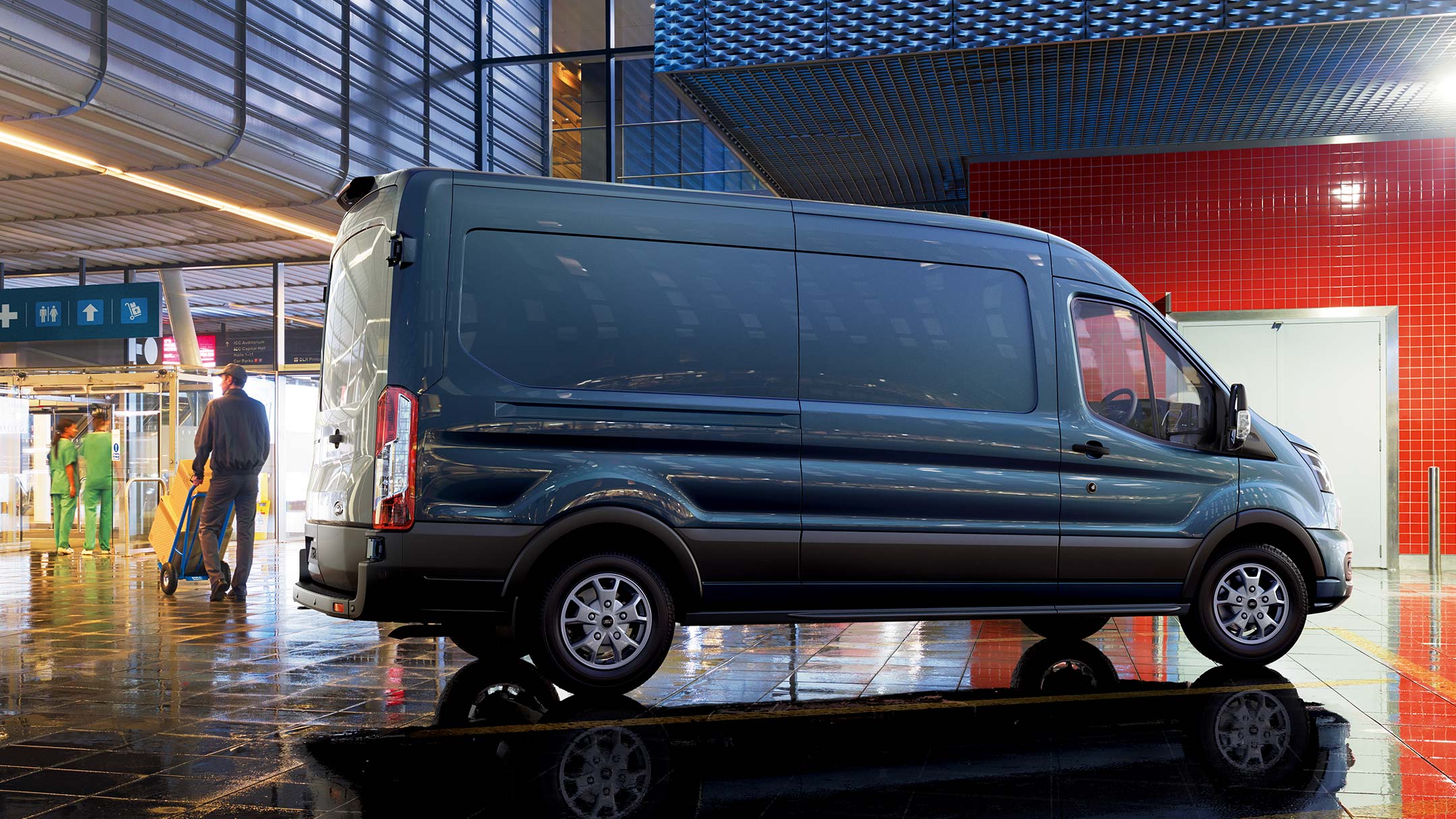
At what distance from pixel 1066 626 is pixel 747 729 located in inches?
131

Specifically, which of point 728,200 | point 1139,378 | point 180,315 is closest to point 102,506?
point 180,315

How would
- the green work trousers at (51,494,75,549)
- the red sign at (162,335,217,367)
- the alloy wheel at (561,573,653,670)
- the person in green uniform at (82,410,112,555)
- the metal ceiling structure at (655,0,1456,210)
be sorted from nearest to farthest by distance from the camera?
the alloy wheel at (561,573,653,670) → the metal ceiling structure at (655,0,1456,210) → the person in green uniform at (82,410,112,555) → the green work trousers at (51,494,75,549) → the red sign at (162,335,217,367)

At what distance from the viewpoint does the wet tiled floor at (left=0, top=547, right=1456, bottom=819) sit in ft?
13.1

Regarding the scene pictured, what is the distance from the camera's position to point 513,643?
18.3ft

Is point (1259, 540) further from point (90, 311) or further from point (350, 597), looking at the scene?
point (90, 311)

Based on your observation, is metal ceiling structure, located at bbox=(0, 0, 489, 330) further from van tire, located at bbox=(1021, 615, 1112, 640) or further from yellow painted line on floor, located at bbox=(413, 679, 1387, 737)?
van tire, located at bbox=(1021, 615, 1112, 640)

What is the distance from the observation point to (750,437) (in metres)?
5.88

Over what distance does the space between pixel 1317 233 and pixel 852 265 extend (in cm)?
872

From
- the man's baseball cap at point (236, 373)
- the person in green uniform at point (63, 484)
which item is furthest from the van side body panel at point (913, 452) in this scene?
the person in green uniform at point (63, 484)

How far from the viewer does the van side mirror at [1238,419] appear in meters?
6.84

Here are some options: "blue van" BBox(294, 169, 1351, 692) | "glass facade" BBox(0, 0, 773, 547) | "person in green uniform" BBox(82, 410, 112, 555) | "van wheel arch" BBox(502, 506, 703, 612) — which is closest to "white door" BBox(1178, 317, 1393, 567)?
"blue van" BBox(294, 169, 1351, 692)

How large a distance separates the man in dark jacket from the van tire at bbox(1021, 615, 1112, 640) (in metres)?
6.18

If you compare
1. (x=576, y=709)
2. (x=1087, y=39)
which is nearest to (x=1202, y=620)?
(x=576, y=709)

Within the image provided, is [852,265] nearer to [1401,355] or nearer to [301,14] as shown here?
[1401,355]
